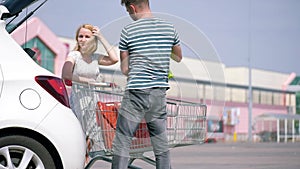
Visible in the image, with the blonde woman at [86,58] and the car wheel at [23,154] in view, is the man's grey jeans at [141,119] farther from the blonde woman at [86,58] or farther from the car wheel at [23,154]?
the blonde woman at [86,58]

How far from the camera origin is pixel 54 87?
185 inches

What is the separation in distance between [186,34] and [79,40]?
5.04 ft

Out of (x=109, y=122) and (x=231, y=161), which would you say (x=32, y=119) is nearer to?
(x=109, y=122)

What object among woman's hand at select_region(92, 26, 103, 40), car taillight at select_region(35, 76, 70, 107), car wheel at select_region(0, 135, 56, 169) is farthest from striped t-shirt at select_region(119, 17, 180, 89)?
car wheel at select_region(0, 135, 56, 169)

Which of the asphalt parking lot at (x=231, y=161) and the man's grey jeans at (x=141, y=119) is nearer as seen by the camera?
the man's grey jeans at (x=141, y=119)

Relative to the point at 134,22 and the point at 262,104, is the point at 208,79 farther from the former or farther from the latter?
the point at 262,104

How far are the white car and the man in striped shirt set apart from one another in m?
0.47

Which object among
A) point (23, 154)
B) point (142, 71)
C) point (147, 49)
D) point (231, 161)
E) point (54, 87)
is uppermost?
point (147, 49)

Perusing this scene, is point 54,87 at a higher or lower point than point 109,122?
higher

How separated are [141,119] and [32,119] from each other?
991mm

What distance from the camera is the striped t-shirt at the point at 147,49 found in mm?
5043

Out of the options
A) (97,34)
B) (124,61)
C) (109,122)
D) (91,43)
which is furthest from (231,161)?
(124,61)

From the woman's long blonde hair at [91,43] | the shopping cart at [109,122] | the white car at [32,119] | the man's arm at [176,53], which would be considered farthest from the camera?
the woman's long blonde hair at [91,43]

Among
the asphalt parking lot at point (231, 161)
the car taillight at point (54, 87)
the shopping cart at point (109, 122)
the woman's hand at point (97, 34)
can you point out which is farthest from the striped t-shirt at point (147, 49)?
the asphalt parking lot at point (231, 161)
